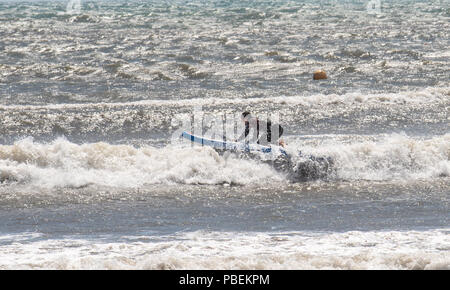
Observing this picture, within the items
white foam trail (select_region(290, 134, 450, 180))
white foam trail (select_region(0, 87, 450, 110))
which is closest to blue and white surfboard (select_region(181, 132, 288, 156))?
white foam trail (select_region(290, 134, 450, 180))

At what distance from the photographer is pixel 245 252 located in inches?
353

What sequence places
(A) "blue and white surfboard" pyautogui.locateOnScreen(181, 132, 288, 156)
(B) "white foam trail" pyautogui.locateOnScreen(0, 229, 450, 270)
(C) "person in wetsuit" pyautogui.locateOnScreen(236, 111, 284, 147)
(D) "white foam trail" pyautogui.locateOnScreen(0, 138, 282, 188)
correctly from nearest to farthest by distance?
1. (B) "white foam trail" pyautogui.locateOnScreen(0, 229, 450, 270)
2. (D) "white foam trail" pyautogui.locateOnScreen(0, 138, 282, 188)
3. (A) "blue and white surfboard" pyautogui.locateOnScreen(181, 132, 288, 156)
4. (C) "person in wetsuit" pyautogui.locateOnScreen(236, 111, 284, 147)

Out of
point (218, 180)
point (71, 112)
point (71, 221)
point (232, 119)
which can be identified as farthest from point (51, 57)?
point (71, 221)

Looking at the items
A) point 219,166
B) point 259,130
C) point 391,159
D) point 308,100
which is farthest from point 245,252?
point 308,100

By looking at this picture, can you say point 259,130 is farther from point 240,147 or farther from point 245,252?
point 245,252

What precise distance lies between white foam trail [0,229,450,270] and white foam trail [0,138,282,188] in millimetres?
3730

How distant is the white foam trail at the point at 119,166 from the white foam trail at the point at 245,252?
373cm

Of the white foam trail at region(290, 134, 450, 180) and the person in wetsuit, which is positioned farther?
the person in wetsuit

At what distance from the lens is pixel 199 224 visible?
1046 cm

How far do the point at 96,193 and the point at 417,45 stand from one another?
27.0 metres

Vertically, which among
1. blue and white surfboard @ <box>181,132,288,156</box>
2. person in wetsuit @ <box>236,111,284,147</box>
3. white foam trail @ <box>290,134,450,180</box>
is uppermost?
person in wetsuit @ <box>236,111,284,147</box>

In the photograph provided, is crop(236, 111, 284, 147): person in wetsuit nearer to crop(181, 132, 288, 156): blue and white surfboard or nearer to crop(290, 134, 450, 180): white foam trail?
crop(181, 132, 288, 156): blue and white surfboard

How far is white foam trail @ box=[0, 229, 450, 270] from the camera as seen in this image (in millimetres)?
8406
